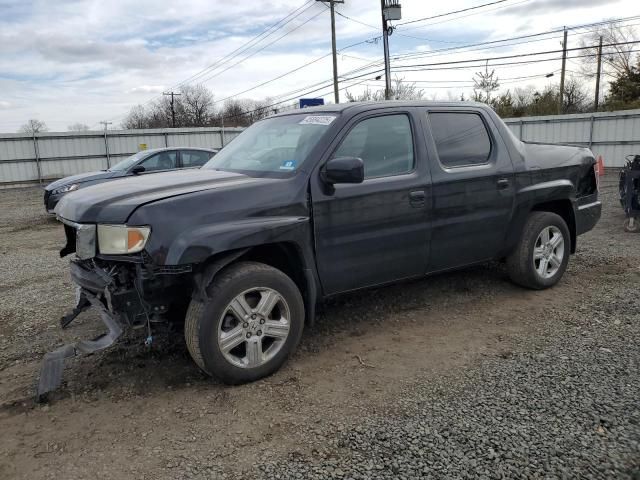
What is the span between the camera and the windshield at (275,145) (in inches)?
149

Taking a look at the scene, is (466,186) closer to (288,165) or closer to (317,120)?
(317,120)

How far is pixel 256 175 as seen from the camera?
3.79 metres

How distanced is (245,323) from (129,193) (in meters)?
1.16

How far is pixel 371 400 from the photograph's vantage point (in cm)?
314

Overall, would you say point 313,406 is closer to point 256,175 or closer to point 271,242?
point 271,242

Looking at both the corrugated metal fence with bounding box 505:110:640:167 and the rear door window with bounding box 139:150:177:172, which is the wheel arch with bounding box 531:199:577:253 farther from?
the corrugated metal fence with bounding box 505:110:640:167

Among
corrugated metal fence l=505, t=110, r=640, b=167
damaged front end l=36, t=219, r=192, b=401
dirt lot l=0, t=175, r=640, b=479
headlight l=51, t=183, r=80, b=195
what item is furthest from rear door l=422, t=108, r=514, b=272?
corrugated metal fence l=505, t=110, r=640, b=167

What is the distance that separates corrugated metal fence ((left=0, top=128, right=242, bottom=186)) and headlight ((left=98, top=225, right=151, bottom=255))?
823 inches

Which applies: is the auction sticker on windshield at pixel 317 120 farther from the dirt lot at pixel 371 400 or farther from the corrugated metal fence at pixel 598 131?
the corrugated metal fence at pixel 598 131

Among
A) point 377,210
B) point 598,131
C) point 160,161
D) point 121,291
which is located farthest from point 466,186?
point 598,131

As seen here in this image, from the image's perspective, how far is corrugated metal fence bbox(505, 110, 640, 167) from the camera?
18.7m

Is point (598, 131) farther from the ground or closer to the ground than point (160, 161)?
farther from the ground

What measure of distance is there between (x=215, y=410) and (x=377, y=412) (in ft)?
3.19

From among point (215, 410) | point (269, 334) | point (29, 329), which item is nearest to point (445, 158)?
point (269, 334)
